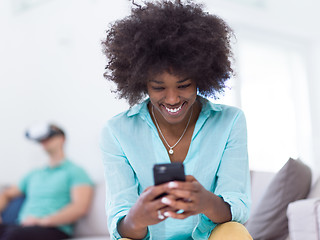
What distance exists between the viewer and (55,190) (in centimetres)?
268

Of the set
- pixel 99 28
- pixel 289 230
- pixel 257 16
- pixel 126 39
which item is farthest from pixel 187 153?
pixel 257 16

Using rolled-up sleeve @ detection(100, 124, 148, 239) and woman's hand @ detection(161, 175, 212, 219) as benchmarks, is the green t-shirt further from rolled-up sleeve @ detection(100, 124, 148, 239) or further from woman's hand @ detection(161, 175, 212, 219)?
woman's hand @ detection(161, 175, 212, 219)

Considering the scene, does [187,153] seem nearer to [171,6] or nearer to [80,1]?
[171,6]

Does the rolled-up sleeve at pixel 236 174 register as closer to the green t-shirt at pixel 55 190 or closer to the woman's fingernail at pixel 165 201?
the woman's fingernail at pixel 165 201

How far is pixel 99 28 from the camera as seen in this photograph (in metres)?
2.98

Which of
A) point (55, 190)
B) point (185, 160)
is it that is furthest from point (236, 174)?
point (55, 190)

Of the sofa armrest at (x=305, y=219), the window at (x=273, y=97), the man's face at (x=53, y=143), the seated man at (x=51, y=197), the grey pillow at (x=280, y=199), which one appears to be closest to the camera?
the sofa armrest at (x=305, y=219)

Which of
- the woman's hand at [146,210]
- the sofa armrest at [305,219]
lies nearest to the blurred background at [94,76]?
the sofa armrest at [305,219]

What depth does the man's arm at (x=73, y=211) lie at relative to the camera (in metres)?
2.56

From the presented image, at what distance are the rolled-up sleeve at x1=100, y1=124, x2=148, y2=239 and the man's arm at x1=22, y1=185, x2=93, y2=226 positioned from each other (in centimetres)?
139

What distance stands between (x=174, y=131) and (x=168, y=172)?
1.19 feet

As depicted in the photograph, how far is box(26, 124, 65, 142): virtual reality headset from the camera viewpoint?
2893 mm

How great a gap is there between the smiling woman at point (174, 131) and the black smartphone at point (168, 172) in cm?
2

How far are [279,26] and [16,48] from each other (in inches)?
92.2
